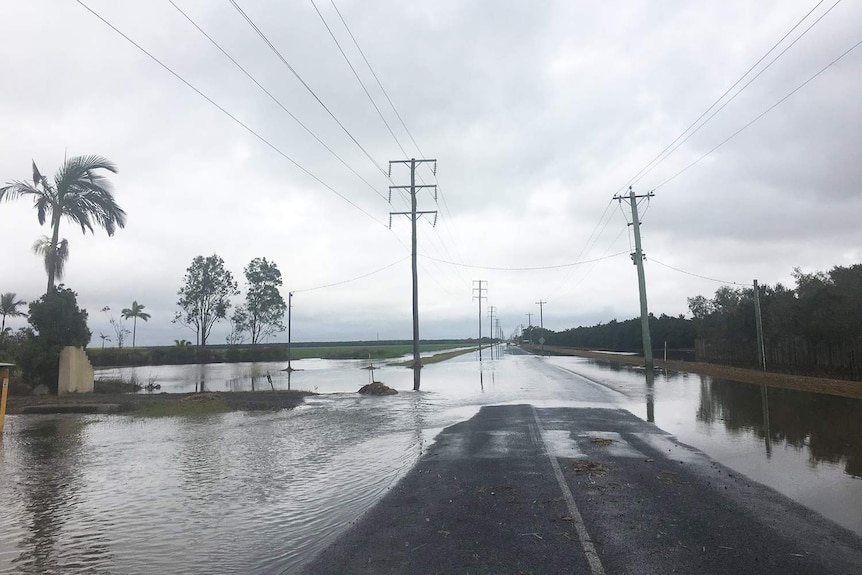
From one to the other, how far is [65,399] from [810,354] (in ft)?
127

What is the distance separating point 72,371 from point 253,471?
17.4 meters

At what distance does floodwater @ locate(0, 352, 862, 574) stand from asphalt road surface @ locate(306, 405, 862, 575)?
1.57 ft

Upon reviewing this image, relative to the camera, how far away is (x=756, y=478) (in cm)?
775

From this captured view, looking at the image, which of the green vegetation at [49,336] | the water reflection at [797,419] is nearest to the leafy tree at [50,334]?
the green vegetation at [49,336]

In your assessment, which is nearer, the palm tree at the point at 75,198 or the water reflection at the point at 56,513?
the water reflection at the point at 56,513

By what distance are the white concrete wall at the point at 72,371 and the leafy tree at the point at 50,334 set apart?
242mm

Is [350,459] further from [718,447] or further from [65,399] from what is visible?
[65,399]

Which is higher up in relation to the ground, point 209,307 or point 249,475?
point 209,307

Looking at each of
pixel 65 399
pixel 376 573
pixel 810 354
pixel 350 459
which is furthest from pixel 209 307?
pixel 376 573

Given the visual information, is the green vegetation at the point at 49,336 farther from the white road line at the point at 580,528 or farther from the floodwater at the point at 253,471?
the white road line at the point at 580,528

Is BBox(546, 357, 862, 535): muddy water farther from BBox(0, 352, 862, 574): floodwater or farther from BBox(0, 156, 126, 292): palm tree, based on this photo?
BBox(0, 156, 126, 292): palm tree

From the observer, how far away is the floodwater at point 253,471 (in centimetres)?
552

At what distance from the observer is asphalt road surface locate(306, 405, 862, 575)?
4723mm

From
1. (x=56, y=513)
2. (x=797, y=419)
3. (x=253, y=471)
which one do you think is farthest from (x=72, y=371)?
(x=797, y=419)
